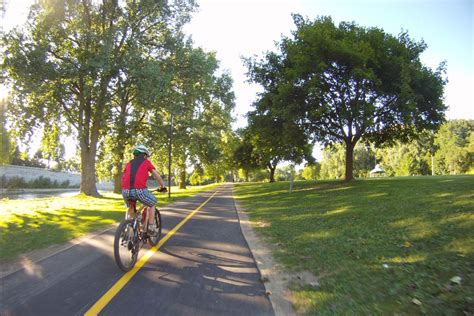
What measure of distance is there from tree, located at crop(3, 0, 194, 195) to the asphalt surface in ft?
50.0

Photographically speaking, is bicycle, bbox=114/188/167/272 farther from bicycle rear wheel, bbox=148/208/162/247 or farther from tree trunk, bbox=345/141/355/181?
tree trunk, bbox=345/141/355/181

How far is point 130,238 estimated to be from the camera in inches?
229

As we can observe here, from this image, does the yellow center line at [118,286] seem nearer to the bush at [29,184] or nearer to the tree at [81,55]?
the tree at [81,55]

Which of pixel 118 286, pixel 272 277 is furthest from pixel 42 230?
pixel 272 277

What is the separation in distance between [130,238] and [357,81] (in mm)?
17433

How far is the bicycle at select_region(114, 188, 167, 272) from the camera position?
542 centimetres

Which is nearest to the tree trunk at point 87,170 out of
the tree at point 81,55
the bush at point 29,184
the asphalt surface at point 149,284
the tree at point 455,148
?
the tree at point 81,55

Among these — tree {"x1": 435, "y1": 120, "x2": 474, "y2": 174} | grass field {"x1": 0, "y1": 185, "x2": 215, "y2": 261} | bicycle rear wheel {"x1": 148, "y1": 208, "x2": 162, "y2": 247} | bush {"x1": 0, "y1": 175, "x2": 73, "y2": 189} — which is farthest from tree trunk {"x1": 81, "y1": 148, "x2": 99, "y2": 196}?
Answer: tree {"x1": 435, "y1": 120, "x2": 474, "y2": 174}

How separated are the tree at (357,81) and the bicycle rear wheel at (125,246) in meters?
14.6

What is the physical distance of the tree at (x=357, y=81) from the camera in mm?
18375

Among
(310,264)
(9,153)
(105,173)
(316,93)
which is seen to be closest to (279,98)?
(316,93)

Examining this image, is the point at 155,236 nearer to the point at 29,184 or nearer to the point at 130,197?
the point at 130,197

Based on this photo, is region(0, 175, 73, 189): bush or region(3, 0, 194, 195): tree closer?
region(3, 0, 194, 195): tree

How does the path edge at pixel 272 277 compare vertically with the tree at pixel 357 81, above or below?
below
